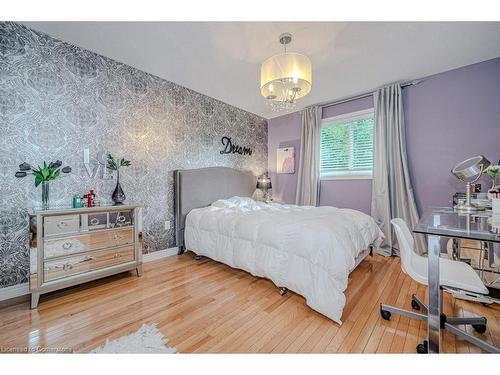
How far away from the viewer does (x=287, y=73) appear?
1.84 m

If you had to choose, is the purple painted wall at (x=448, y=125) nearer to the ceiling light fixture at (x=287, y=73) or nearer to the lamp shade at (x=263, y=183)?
the ceiling light fixture at (x=287, y=73)

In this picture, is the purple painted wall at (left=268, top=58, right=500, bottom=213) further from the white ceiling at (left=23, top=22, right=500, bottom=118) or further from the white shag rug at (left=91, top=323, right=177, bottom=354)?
the white shag rug at (left=91, top=323, right=177, bottom=354)

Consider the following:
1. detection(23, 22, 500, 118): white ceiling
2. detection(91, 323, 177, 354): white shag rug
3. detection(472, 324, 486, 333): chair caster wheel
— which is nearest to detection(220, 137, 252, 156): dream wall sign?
detection(23, 22, 500, 118): white ceiling

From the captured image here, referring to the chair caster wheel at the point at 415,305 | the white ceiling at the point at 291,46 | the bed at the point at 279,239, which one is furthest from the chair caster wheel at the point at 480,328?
the white ceiling at the point at 291,46

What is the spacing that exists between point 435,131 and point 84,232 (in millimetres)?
4362

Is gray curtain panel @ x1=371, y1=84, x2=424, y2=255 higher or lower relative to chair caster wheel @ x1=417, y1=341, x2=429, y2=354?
higher

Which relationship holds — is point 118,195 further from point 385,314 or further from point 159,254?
→ point 385,314

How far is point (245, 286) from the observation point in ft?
7.09

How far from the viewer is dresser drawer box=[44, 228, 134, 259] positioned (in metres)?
1.84

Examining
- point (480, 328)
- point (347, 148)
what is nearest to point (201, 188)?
point (347, 148)

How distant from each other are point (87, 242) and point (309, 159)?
349 cm

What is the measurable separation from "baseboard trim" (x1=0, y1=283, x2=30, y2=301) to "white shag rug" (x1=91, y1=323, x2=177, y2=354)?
1327mm
